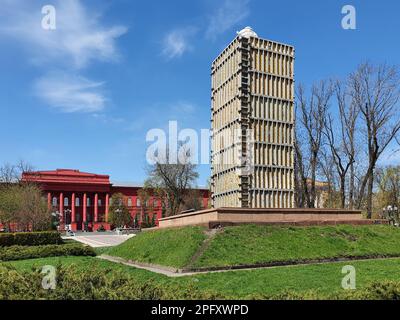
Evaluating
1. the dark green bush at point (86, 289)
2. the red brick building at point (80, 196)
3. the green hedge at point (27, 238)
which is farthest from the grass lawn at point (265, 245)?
the red brick building at point (80, 196)

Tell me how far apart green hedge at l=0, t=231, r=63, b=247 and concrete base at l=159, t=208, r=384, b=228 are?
13.3m

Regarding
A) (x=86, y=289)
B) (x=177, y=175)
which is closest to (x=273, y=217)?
(x=86, y=289)

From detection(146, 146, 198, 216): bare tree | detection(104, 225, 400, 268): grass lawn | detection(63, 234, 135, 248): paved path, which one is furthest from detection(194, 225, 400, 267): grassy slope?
detection(146, 146, 198, 216): bare tree

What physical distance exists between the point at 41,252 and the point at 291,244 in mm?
13739

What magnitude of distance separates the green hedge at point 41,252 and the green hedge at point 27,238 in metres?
6.01

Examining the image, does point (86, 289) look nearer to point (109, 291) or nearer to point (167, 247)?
point (109, 291)

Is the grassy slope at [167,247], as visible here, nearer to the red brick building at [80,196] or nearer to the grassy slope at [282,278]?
the grassy slope at [282,278]

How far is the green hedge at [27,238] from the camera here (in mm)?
31062

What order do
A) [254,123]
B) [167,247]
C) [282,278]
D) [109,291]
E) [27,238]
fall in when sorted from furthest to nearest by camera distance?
[27,238]
[254,123]
[167,247]
[282,278]
[109,291]

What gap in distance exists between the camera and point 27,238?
31.6 m

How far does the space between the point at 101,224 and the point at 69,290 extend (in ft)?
255

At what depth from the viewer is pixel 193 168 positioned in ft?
179
